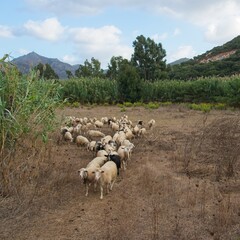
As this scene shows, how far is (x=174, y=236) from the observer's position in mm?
4977

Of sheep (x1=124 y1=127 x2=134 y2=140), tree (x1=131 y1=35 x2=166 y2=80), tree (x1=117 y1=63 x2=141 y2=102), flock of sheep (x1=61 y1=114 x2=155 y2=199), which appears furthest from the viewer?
tree (x1=131 y1=35 x2=166 y2=80)

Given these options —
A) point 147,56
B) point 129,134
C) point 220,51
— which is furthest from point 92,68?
point 129,134

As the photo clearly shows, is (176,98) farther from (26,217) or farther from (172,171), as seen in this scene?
(26,217)

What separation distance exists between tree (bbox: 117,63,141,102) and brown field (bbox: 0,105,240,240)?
16.3 m

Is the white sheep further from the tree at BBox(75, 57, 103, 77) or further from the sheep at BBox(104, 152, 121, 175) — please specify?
the tree at BBox(75, 57, 103, 77)

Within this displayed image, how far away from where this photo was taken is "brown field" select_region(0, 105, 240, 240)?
16.8 feet

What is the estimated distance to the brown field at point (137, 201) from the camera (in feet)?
16.8

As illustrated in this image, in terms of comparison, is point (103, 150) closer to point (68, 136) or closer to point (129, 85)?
point (68, 136)

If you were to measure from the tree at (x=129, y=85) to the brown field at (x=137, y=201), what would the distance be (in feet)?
53.3

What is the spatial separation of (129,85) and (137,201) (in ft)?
64.3

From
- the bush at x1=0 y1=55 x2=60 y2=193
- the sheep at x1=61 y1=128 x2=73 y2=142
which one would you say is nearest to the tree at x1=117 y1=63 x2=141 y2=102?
the sheep at x1=61 y1=128 x2=73 y2=142

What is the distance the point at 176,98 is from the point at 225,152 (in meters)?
17.5

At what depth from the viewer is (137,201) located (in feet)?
20.3

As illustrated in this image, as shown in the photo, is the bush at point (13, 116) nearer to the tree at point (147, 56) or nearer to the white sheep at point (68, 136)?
the white sheep at point (68, 136)
